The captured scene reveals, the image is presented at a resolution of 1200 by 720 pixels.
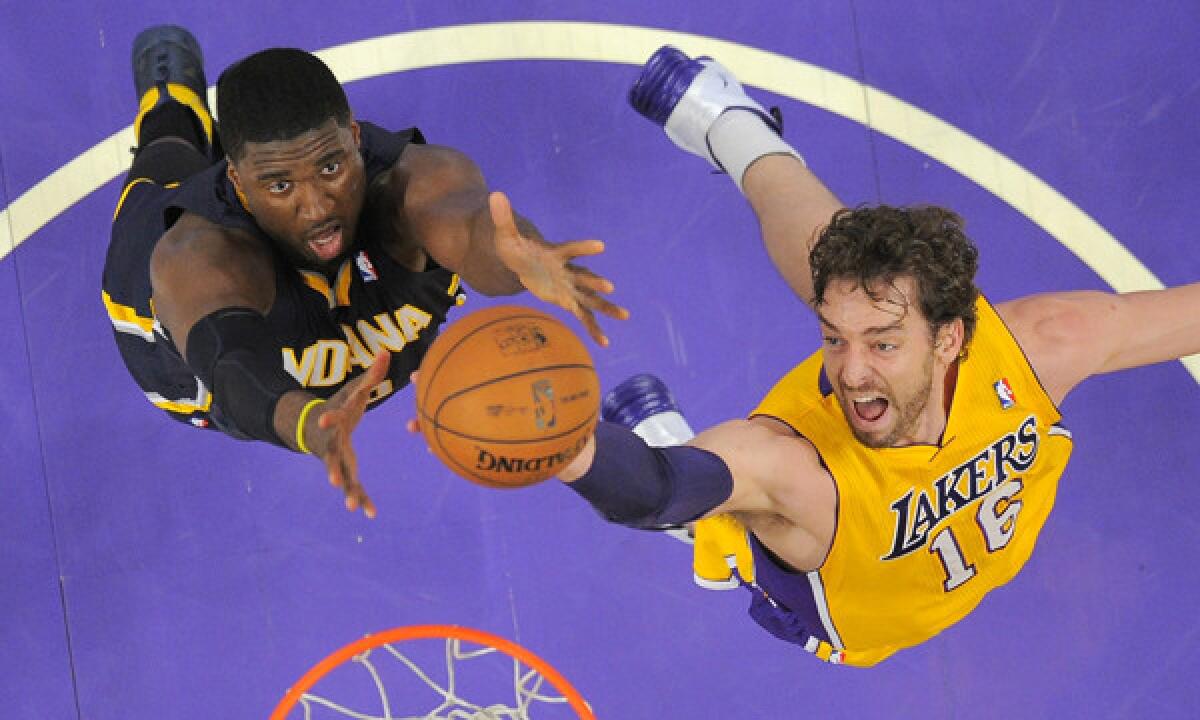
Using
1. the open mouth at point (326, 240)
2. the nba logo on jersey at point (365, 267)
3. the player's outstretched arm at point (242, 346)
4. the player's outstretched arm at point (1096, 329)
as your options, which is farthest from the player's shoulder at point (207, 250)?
the player's outstretched arm at point (1096, 329)

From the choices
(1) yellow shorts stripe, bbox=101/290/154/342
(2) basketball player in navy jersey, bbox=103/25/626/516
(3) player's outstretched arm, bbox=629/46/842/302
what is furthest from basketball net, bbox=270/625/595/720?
(3) player's outstretched arm, bbox=629/46/842/302

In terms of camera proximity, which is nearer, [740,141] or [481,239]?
[481,239]

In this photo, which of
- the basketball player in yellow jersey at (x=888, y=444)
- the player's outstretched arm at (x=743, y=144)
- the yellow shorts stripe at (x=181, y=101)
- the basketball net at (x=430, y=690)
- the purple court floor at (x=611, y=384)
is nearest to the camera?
the basketball player in yellow jersey at (x=888, y=444)

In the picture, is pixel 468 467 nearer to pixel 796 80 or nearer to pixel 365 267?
pixel 365 267

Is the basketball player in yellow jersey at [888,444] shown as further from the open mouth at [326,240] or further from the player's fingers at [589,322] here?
the open mouth at [326,240]

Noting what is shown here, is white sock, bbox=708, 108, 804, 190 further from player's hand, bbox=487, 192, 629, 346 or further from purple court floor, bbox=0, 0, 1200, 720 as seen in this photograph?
player's hand, bbox=487, 192, 629, 346

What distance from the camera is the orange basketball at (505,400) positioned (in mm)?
3131

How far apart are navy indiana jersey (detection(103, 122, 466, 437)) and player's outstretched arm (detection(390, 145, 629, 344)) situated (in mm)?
171

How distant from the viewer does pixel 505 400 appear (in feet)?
10.4

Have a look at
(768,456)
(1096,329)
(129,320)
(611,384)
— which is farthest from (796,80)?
(129,320)

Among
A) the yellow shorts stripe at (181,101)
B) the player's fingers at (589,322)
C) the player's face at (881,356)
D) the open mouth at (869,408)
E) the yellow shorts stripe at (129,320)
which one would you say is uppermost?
the yellow shorts stripe at (181,101)

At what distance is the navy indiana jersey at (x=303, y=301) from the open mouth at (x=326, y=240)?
0.18 m

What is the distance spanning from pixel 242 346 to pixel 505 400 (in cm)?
92

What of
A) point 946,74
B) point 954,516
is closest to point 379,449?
point 954,516
